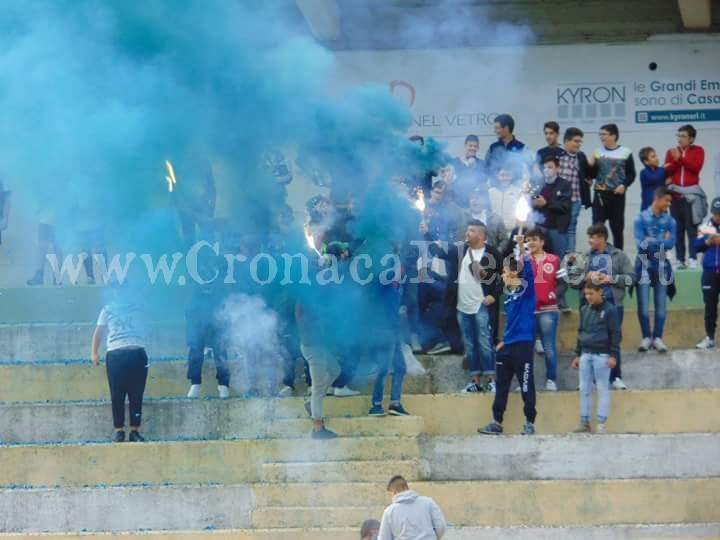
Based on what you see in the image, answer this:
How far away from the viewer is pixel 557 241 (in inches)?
600

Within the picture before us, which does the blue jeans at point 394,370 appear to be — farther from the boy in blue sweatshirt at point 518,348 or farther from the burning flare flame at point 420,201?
the burning flare flame at point 420,201

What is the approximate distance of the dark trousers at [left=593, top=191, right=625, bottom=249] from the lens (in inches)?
633

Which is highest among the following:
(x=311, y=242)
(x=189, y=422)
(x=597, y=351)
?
(x=311, y=242)

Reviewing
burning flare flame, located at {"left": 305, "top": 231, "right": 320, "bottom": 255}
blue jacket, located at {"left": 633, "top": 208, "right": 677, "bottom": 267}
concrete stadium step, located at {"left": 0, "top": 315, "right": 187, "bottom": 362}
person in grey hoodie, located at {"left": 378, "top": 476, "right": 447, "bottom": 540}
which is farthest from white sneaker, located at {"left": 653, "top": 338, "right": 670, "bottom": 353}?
concrete stadium step, located at {"left": 0, "top": 315, "right": 187, "bottom": 362}

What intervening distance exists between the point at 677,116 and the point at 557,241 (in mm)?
4789

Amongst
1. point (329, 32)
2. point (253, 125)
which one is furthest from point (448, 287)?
point (329, 32)

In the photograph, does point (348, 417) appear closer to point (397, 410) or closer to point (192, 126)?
point (397, 410)

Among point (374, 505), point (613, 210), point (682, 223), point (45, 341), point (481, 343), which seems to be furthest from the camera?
point (682, 223)

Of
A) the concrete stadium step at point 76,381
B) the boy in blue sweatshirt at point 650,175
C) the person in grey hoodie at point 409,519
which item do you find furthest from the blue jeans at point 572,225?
the person in grey hoodie at point 409,519

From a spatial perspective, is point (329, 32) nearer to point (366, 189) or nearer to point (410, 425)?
point (366, 189)

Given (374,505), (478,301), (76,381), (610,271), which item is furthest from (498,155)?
(76,381)

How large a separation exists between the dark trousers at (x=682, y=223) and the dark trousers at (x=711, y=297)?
2.52m

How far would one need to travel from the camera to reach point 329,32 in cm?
1666

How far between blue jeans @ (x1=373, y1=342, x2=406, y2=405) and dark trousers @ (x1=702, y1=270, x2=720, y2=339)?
2.86 meters
